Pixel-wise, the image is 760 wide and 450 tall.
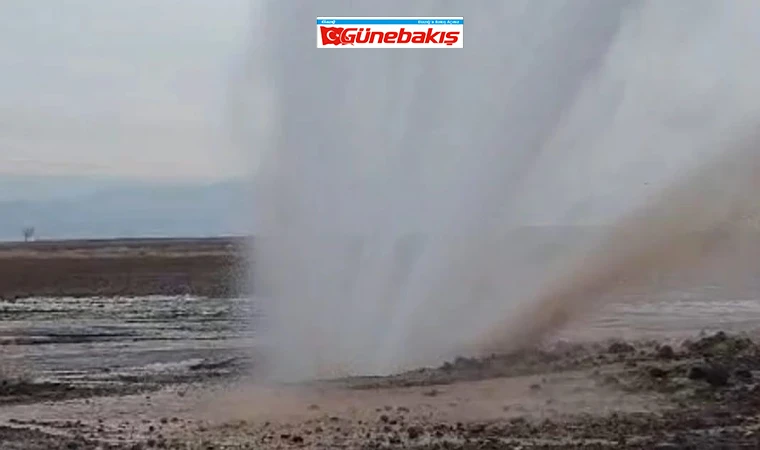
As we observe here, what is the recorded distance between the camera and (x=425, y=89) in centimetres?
1655

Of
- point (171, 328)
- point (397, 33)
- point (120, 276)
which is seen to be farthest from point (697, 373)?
point (120, 276)

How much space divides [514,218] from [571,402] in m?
3.85

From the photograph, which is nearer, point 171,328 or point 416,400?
point 416,400

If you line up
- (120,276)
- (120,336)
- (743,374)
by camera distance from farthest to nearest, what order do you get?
(120,276), (120,336), (743,374)

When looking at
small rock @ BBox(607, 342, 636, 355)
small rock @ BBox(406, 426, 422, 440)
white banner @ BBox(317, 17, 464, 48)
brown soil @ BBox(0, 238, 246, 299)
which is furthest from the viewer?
brown soil @ BBox(0, 238, 246, 299)

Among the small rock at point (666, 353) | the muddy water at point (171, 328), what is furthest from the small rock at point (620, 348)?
the muddy water at point (171, 328)

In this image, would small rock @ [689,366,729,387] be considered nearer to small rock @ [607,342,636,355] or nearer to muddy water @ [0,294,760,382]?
small rock @ [607,342,636,355]

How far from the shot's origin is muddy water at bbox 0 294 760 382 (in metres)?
19.6

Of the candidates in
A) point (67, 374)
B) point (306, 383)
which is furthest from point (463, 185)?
point (67, 374)

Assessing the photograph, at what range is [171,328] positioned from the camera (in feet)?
85.8

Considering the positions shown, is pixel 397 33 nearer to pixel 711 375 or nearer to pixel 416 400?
pixel 416 400

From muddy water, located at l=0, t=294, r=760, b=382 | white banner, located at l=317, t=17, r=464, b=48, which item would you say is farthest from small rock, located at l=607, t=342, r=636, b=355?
white banner, located at l=317, t=17, r=464, b=48

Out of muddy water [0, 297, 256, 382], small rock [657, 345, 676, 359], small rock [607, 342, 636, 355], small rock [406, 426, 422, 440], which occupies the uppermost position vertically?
muddy water [0, 297, 256, 382]

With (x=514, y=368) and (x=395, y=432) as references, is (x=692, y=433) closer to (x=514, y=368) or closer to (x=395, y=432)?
(x=395, y=432)
